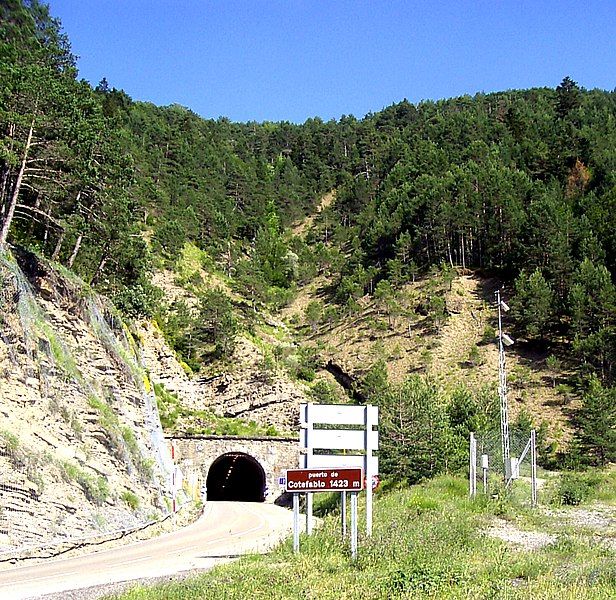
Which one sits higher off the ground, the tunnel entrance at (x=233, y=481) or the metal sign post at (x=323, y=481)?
the metal sign post at (x=323, y=481)

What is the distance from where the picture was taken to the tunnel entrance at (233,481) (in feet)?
171

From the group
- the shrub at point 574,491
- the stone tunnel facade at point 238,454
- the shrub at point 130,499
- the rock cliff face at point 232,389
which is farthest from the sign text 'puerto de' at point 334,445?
the rock cliff face at point 232,389

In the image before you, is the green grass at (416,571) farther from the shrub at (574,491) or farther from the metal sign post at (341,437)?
the shrub at (574,491)

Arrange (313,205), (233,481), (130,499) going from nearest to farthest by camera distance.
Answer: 1. (130,499)
2. (233,481)
3. (313,205)

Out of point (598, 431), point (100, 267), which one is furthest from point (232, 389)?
point (598, 431)

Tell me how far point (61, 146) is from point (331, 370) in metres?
35.8

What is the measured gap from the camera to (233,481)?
56688mm

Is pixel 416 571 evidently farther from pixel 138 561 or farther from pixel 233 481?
pixel 233 481

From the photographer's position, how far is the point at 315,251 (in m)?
85.7

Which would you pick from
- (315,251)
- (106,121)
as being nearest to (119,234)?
(106,121)

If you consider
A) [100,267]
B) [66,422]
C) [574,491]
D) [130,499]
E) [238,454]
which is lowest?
[238,454]

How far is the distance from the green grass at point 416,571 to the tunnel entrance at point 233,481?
38.3 meters

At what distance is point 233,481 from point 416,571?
48.8 m

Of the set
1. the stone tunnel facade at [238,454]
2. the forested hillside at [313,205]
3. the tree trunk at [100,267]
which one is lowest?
the stone tunnel facade at [238,454]
